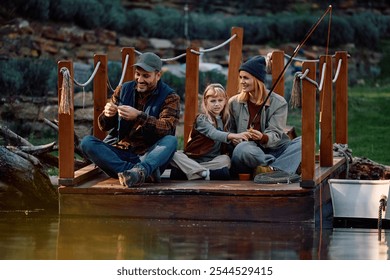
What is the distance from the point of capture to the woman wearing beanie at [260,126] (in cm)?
1227

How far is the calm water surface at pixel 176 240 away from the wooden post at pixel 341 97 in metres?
2.29

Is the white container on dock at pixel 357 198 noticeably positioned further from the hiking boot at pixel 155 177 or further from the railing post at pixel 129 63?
the railing post at pixel 129 63

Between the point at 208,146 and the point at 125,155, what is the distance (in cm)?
72

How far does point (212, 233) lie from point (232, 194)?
1.84 ft

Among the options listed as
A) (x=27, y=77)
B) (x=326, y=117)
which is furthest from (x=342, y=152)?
(x=27, y=77)

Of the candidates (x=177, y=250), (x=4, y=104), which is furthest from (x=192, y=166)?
(x=4, y=104)

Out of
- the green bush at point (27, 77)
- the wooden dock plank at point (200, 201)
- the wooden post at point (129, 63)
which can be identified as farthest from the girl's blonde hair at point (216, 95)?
Answer: the green bush at point (27, 77)

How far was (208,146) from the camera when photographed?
12.4 m

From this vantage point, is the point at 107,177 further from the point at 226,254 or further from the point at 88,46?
the point at 88,46

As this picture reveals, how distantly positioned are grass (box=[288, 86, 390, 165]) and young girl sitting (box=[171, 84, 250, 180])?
3.72m

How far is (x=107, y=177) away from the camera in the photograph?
1265 cm

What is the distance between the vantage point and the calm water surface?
1038 cm

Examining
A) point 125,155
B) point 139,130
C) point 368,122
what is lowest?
point 368,122

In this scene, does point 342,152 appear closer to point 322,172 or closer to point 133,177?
point 322,172
